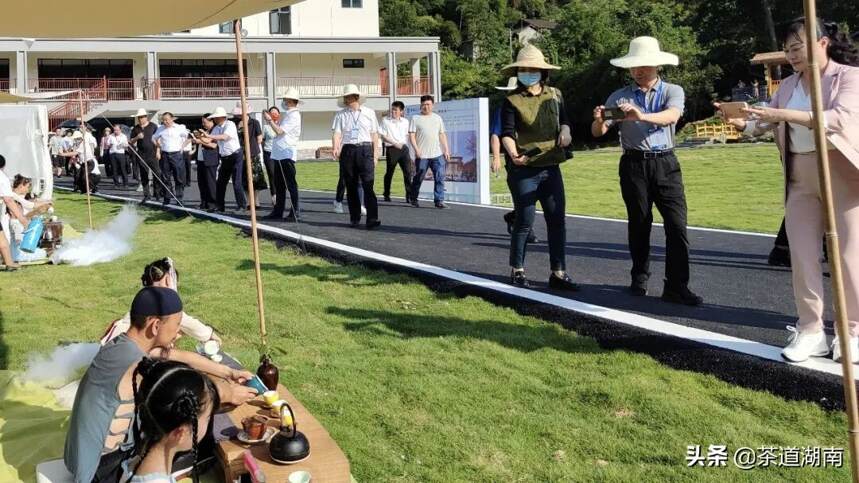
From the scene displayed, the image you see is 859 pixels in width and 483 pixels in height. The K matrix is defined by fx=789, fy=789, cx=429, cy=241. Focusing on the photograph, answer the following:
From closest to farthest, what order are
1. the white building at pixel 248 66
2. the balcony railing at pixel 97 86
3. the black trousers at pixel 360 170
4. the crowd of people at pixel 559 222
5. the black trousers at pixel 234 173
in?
1. the crowd of people at pixel 559 222
2. the black trousers at pixel 360 170
3. the black trousers at pixel 234 173
4. the balcony railing at pixel 97 86
5. the white building at pixel 248 66

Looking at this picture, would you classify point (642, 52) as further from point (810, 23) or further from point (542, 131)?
point (810, 23)

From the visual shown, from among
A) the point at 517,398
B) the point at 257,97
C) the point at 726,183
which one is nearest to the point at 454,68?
the point at 257,97

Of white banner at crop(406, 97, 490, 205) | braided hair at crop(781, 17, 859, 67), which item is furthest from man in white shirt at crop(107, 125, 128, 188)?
braided hair at crop(781, 17, 859, 67)

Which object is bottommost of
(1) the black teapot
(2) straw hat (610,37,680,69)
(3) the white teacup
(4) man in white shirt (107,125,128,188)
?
(3) the white teacup

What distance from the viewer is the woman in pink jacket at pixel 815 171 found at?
4.25 m

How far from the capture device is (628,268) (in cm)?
775

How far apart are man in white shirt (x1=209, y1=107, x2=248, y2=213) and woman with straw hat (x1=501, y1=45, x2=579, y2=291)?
25.7 ft

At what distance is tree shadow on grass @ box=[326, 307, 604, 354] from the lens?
5391 mm

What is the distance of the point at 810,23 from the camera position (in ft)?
6.92

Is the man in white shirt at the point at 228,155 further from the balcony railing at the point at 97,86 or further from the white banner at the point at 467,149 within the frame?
the balcony railing at the point at 97,86

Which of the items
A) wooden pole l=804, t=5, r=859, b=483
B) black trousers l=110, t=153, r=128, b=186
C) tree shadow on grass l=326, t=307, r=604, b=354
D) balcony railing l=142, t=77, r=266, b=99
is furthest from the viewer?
balcony railing l=142, t=77, r=266, b=99

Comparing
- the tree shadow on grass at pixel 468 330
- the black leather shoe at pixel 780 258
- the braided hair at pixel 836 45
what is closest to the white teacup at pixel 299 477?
the tree shadow on grass at pixel 468 330

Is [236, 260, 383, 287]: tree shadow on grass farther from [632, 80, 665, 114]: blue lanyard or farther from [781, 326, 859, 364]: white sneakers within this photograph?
[781, 326, 859, 364]: white sneakers

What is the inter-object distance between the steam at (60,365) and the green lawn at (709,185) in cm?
900
